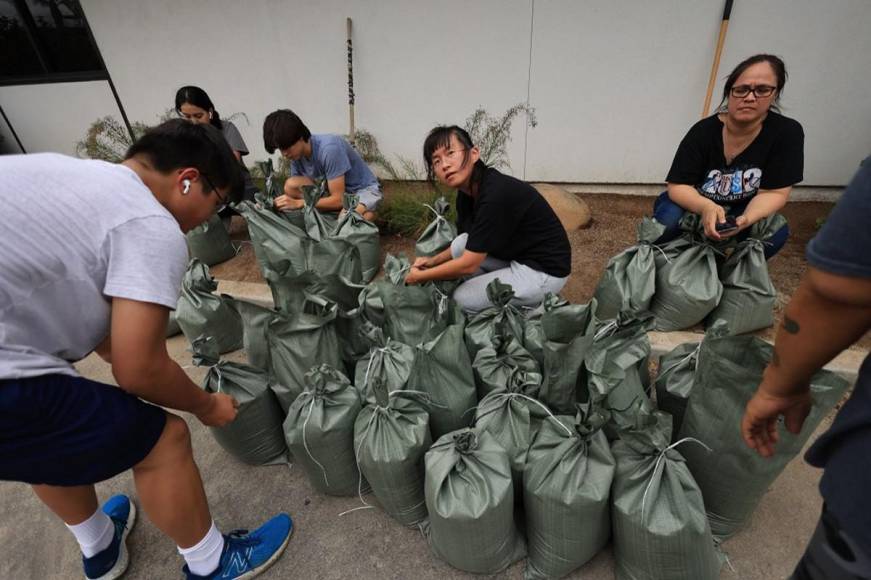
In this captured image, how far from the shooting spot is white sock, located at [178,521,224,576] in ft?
4.55

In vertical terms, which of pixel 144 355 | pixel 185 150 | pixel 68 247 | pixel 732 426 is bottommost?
pixel 732 426

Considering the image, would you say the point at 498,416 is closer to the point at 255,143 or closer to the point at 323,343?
the point at 323,343

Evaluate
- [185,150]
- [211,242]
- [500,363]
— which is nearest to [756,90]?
[500,363]

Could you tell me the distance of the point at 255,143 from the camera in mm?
5602

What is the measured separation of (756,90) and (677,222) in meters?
0.71

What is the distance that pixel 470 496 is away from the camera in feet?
4.23

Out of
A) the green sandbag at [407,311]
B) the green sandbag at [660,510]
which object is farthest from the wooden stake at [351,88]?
the green sandbag at [660,510]

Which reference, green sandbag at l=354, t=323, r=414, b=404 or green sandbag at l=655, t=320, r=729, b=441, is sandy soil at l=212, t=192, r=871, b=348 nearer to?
green sandbag at l=655, t=320, r=729, b=441

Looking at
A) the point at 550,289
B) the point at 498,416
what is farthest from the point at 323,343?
the point at 550,289

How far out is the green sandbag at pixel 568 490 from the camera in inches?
49.3

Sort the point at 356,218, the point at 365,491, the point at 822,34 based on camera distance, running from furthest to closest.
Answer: the point at 822,34
the point at 356,218
the point at 365,491

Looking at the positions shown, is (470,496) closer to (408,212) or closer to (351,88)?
(408,212)

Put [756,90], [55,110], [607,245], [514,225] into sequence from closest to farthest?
[756,90] → [514,225] → [607,245] → [55,110]

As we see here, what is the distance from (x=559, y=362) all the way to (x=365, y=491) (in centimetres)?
94
